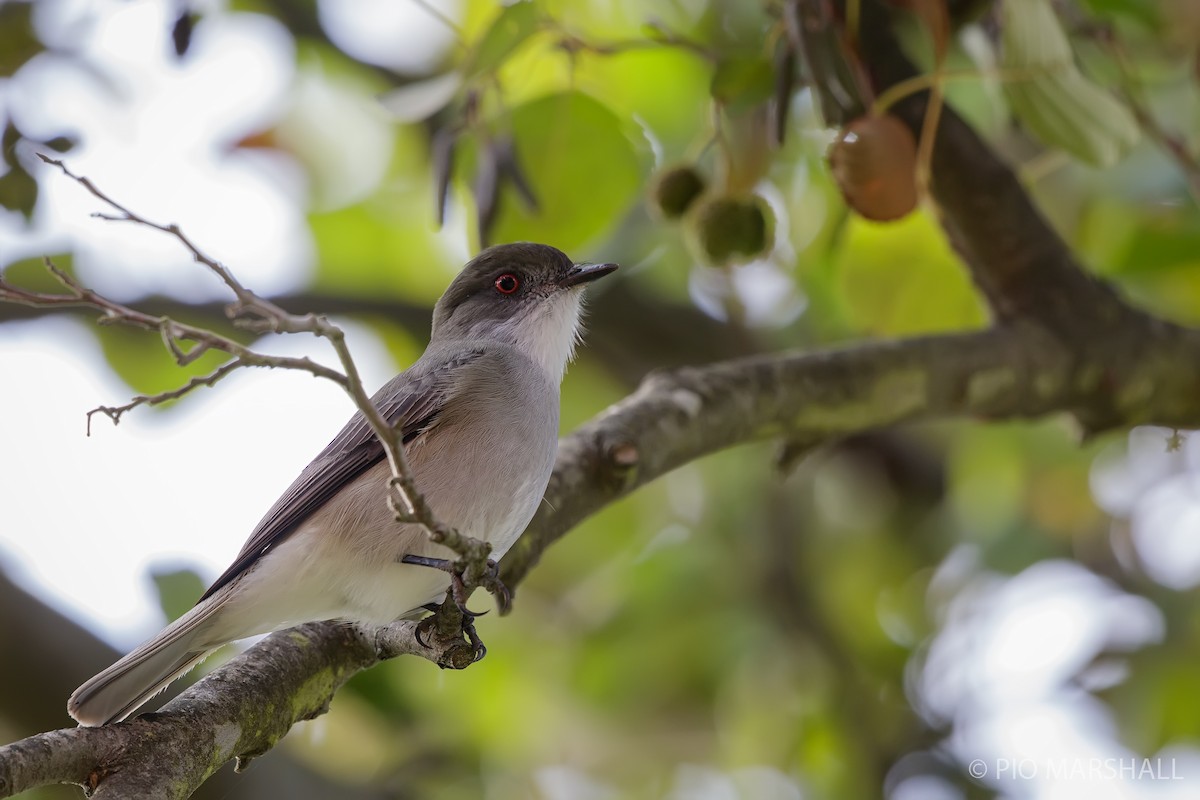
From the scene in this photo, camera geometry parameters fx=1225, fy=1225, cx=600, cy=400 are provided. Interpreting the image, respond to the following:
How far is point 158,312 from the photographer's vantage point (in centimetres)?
529

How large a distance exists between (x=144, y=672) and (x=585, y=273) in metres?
1.97

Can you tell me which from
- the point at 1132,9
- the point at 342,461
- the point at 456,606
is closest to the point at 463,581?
the point at 456,606

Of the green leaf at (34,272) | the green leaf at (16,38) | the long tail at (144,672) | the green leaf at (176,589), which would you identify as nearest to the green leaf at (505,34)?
the green leaf at (16,38)

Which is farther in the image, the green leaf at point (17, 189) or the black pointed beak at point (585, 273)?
the black pointed beak at point (585, 273)

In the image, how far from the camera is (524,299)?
442 cm

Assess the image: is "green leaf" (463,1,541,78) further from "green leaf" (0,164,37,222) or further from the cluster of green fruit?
"green leaf" (0,164,37,222)

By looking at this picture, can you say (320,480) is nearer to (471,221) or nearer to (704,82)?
(471,221)

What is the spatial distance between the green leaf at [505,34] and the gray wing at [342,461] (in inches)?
37.6

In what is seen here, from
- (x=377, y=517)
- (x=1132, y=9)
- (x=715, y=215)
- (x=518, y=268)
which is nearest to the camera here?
(x=377, y=517)

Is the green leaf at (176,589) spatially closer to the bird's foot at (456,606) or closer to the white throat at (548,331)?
the white throat at (548,331)

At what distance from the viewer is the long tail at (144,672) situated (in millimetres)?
2838

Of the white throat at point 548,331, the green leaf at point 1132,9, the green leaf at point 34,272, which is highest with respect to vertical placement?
the green leaf at point 34,272

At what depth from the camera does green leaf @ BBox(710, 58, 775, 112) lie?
3.52 metres

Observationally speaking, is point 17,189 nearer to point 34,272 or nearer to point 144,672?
point 144,672
